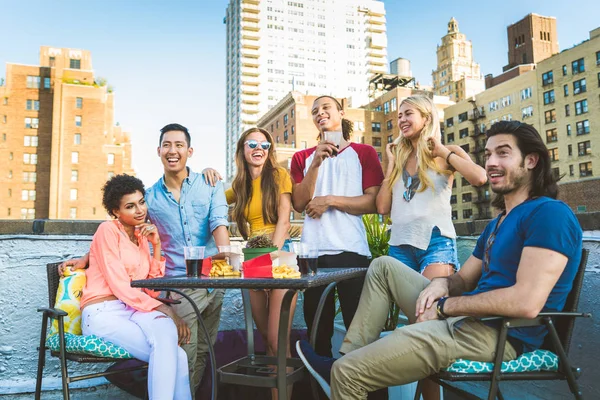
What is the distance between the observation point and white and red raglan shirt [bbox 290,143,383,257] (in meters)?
3.23

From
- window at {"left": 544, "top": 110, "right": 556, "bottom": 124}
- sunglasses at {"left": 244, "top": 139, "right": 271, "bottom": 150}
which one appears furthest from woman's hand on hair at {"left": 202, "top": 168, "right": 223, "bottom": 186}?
window at {"left": 544, "top": 110, "right": 556, "bottom": 124}

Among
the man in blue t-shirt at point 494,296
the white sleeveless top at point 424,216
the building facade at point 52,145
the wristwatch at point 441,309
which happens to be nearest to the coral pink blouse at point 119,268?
the man in blue t-shirt at point 494,296

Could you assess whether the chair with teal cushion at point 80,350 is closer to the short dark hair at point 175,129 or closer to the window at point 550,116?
the short dark hair at point 175,129

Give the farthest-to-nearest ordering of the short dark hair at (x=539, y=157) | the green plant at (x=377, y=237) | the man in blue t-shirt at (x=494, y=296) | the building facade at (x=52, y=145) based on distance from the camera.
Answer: the building facade at (x=52, y=145), the green plant at (x=377, y=237), the short dark hair at (x=539, y=157), the man in blue t-shirt at (x=494, y=296)

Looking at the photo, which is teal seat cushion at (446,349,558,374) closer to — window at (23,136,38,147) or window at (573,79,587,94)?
window at (573,79,587,94)

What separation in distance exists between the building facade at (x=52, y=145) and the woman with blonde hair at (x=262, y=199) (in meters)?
58.0

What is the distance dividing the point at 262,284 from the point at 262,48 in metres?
100

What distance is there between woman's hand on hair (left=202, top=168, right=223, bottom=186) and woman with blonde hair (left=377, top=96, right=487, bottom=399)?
1169 mm

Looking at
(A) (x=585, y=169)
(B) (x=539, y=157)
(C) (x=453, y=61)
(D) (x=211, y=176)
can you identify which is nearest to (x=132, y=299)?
(D) (x=211, y=176)

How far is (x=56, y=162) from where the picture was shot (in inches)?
2261

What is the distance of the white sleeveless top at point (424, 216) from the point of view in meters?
2.91

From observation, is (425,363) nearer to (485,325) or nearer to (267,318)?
(485,325)

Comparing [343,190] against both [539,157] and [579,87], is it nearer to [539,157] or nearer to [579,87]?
[539,157]

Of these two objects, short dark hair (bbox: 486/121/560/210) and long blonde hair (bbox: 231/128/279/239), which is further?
long blonde hair (bbox: 231/128/279/239)
